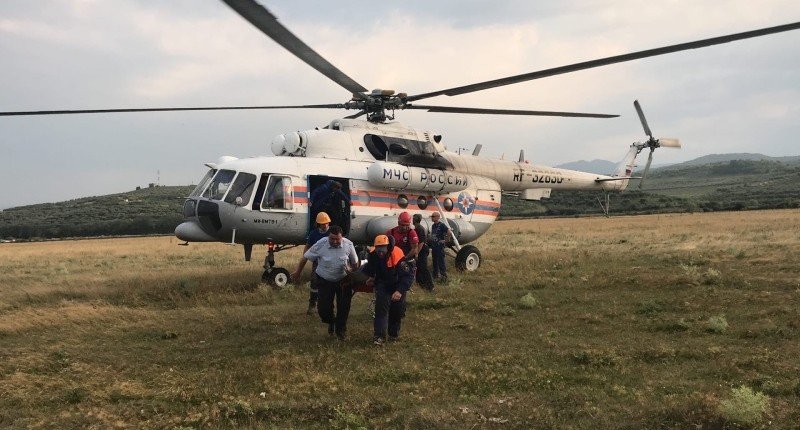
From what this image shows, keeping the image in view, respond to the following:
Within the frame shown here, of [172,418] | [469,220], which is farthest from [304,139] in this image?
[172,418]

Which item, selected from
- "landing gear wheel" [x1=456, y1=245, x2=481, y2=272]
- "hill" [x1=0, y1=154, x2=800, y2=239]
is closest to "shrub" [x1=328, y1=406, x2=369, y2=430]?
"landing gear wheel" [x1=456, y1=245, x2=481, y2=272]

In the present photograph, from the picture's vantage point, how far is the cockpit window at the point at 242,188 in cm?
1291

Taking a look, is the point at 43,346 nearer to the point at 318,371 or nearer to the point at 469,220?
the point at 318,371

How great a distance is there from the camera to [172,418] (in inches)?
221

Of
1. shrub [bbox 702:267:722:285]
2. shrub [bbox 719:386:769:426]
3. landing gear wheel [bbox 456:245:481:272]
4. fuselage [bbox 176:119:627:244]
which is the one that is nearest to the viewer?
shrub [bbox 719:386:769:426]

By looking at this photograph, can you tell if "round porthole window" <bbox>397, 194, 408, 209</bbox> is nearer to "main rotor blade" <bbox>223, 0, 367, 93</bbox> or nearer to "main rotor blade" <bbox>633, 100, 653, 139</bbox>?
"main rotor blade" <bbox>223, 0, 367, 93</bbox>

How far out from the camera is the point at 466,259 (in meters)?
15.9

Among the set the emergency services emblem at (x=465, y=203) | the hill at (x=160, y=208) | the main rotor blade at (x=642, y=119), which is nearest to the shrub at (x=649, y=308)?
the emergency services emblem at (x=465, y=203)

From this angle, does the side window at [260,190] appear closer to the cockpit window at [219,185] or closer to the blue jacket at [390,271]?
the cockpit window at [219,185]

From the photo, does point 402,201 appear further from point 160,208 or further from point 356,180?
point 160,208

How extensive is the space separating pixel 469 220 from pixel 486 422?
39.0ft

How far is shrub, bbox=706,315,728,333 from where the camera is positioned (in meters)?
8.34

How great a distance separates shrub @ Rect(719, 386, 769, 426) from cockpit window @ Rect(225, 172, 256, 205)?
10074 mm

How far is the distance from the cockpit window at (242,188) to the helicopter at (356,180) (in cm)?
2
